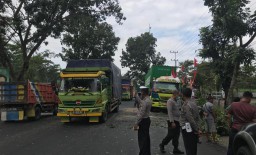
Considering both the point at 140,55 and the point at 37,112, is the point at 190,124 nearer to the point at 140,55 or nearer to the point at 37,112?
the point at 37,112

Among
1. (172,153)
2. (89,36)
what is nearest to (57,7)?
(172,153)

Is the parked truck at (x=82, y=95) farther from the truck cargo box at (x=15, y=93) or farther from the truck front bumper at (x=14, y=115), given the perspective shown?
the truck front bumper at (x=14, y=115)

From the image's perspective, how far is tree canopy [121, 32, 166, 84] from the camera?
318ft

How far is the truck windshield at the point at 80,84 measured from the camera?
66.3ft

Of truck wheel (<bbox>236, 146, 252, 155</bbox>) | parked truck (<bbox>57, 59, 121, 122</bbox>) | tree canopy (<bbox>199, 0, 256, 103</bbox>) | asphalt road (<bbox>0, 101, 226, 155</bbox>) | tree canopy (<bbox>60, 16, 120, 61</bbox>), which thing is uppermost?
tree canopy (<bbox>60, 16, 120, 61</bbox>)

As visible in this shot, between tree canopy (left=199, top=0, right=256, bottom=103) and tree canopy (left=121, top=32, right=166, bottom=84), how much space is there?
72.0 metres

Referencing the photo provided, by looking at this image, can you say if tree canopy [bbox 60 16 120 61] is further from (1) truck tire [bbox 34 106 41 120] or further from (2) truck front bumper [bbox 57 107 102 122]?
(2) truck front bumper [bbox 57 107 102 122]

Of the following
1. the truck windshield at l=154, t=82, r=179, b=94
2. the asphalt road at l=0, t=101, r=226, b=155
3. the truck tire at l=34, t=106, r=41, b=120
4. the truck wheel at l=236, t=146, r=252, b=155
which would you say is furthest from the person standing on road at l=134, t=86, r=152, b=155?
the truck windshield at l=154, t=82, r=179, b=94

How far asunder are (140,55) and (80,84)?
252 feet

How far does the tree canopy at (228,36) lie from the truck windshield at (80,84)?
7124 millimetres

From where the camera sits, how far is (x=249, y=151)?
6.82 m

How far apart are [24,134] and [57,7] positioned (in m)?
15.3

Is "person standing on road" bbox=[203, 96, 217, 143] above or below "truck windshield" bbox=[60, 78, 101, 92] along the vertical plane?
below

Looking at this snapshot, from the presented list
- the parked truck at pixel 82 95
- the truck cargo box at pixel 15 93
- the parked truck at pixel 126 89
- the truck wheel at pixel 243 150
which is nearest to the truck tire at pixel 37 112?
the truck cargo box at pixel 15 93
